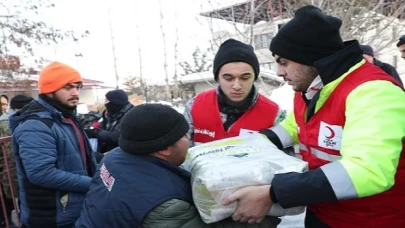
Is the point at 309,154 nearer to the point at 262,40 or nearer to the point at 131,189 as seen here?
the point at 131,189

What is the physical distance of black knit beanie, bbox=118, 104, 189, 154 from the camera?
4.87 feet

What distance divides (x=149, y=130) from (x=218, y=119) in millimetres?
912

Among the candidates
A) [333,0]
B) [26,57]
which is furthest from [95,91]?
[333,0]

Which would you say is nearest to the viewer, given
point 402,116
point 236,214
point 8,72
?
point 402,116

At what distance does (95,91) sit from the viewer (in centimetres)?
3800

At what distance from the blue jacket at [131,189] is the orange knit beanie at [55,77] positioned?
1.20 m

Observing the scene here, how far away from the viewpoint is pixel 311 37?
4.78 ft

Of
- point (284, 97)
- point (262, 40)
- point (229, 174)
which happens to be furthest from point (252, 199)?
point (262, 40)

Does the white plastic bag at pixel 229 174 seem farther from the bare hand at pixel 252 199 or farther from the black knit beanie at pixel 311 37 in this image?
the black knit beanie at pixel 311 37

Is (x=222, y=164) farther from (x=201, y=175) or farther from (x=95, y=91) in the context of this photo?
(x=95, y=91)

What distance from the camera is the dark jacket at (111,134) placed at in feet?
15.2

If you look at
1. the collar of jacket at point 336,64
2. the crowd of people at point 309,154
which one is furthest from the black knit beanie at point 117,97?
the collar of jacket at point 336,64

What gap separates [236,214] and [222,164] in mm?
196

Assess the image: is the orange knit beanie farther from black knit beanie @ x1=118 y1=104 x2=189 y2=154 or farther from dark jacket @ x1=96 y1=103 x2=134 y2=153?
dark jacket @ x1=96 y1=103 x2=134 y2=153
